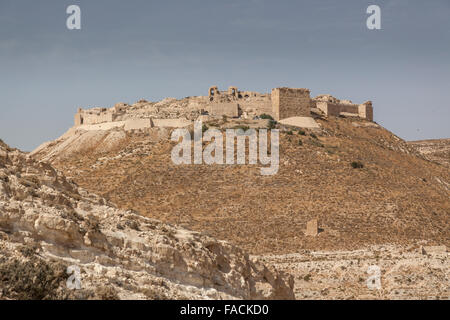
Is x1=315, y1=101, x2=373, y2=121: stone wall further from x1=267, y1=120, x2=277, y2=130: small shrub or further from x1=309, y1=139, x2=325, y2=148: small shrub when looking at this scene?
x1=309, y1=139, x2=325, y2=148: small shrub

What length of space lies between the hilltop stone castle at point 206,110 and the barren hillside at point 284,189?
2083 mm

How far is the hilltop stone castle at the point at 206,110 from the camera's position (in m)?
62.0

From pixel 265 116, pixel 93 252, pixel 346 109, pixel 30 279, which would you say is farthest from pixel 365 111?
pixel 30 279

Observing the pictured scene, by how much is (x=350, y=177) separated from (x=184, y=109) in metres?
19.3

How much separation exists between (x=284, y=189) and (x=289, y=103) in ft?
57.1

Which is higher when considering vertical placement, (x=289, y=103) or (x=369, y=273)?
(x=289, y=103)

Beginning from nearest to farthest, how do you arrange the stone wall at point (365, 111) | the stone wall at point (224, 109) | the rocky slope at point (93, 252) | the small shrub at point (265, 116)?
the rocky slope at point (93, 252)
the small shrub at point (265, 116)
the stone wall at point (224, 109)
the stone wall at point (365, 111)

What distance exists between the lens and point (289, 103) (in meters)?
64.4

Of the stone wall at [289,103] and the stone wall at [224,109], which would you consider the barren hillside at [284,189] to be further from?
the stone wall at [224,109]

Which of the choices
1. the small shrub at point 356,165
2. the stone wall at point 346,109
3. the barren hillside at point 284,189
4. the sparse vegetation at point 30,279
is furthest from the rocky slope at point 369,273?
the stone wall at point 346,109

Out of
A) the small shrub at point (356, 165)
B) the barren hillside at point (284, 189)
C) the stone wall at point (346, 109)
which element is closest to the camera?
the barren hillside at point (284, 189)

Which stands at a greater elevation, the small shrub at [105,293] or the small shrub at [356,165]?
the small shrub at [105,293]

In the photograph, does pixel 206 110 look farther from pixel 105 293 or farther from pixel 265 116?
pixel 105 293
